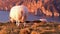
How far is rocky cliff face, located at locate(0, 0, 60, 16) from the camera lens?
2.83m

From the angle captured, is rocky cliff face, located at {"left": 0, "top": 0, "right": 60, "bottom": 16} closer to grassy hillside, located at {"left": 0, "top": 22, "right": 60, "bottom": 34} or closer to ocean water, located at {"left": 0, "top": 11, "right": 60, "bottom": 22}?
ocean water, located at {"left": 0, "top": 11, "right": 60, "bottom": 22}

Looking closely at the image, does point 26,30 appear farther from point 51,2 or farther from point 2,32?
point 51,2

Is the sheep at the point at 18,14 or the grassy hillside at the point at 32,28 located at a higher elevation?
the sheep at the point at 18,14

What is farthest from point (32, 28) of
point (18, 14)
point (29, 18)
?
point (18, 14)

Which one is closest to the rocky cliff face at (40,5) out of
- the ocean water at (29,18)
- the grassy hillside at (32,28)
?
the ocean water at (29,18)

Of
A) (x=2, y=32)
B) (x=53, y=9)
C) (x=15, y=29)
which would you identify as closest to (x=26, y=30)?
(x=15, y=29)

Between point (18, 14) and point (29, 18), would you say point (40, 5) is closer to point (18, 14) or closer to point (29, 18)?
point (29, 18)

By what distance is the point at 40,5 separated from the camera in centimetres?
283

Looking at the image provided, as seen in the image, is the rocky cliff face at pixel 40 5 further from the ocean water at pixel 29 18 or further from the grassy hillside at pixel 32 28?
the grassy hillside at pixel 32 28

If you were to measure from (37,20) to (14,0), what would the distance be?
0.49 metres

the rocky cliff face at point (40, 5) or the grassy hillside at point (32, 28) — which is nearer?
the grassy hillside at point (32, 28)

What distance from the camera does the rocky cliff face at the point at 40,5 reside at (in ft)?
9.29

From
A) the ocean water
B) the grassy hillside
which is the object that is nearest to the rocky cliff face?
the ocean water

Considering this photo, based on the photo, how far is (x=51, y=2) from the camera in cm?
284
